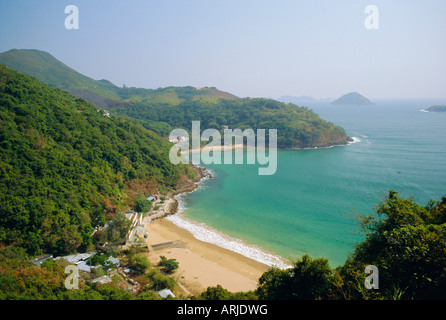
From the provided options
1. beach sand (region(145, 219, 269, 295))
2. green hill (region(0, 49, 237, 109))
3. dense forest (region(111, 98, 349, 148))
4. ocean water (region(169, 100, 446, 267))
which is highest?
green hill (region(0, 49, 237, 109))

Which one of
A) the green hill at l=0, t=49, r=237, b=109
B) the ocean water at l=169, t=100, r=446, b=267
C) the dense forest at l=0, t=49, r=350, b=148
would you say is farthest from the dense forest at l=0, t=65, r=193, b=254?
the green hill at l=0, t=49, r=237, b=109

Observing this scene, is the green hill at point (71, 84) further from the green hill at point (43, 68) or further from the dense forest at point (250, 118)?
the dense forest at point (250, 118)

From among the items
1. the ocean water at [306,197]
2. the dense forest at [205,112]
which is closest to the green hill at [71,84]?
the dense forest at [205,112]

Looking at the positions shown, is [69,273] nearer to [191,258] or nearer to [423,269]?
[191,258]

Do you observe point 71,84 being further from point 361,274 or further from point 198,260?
point 361,274

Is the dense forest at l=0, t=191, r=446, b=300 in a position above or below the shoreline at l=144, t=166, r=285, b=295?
above

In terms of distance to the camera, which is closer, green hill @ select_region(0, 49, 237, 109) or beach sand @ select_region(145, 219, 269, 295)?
beach sand @ select_region(145, 219, 269, 295)

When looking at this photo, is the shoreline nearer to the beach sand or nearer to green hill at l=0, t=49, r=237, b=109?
the beach sand
